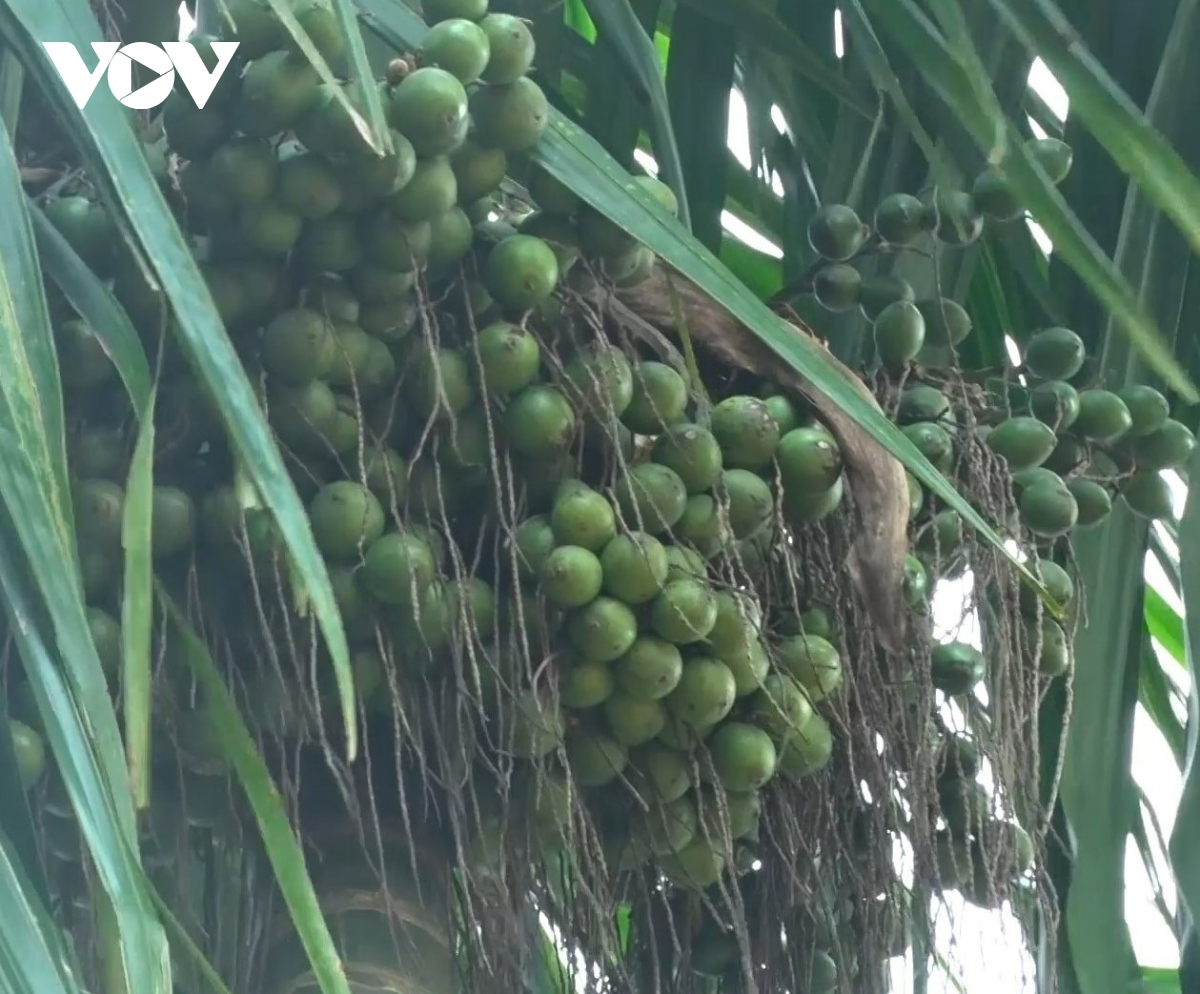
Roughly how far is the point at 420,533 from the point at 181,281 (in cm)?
16

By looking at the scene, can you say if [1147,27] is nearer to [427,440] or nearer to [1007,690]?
[1007,690]

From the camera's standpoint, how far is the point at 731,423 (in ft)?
2.44

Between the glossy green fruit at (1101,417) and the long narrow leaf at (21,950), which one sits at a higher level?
the long narrow leaf at (21,950)

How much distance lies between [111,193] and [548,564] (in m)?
0.22

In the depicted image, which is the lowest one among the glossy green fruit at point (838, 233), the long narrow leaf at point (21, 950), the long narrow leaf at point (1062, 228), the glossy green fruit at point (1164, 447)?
the glossy green fruit at point (1164, 447)

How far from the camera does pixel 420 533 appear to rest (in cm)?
68

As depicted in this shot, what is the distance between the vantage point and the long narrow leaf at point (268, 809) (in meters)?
0.54

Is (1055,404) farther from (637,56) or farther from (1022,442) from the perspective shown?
(637,56)

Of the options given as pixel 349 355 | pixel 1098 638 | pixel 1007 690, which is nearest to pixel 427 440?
pixel 349 355

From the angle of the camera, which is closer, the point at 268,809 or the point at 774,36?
the point at 268,809

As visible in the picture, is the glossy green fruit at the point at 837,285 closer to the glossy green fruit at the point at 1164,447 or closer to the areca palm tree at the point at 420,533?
the areca palm tree at the point at 420,533

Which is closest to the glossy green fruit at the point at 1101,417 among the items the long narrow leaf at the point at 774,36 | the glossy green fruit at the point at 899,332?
the glossy green fruit at the point at 899,332

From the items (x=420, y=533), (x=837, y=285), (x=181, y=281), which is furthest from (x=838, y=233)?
(x=181, y=281)

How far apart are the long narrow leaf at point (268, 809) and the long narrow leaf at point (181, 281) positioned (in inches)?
1.8
